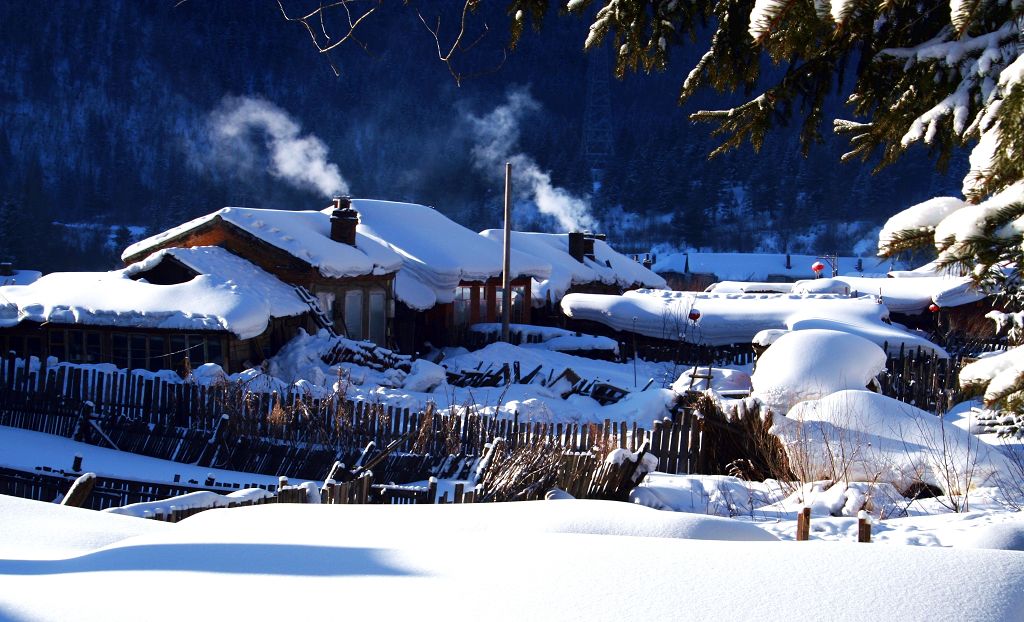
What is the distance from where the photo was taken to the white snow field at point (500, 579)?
297 cm

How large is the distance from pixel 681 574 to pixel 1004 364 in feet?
4.14

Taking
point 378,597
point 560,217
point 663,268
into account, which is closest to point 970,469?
point 378,597

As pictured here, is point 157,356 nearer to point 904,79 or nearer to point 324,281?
point 324,281

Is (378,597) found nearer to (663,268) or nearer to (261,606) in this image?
(261,606)

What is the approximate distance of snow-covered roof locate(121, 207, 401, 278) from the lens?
73.3ft

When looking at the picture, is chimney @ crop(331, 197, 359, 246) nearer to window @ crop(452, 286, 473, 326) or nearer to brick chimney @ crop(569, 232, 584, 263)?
window @ crop(452, 286, 473, 326)

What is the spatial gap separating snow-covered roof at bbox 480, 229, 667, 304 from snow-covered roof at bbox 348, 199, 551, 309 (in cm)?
315

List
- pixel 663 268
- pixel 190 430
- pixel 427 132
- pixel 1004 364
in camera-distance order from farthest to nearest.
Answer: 1. pixel 427 132
2. pixel 663 268
3. pixel 190 430
4. pixel 1004 364

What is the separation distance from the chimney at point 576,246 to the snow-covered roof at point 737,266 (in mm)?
31912

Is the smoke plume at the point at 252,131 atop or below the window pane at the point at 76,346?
atop

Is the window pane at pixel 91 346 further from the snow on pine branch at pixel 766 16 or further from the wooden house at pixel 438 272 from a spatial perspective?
the snow on pine branch at pixel 766 16

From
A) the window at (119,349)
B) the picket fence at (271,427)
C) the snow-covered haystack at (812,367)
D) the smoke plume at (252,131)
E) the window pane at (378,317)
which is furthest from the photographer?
the smoke plume at (252,131)

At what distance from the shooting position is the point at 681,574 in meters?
3.24

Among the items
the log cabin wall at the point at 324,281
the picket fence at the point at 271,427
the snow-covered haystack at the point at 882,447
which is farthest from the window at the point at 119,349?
the snow-covered haystack at the point at 882,447
